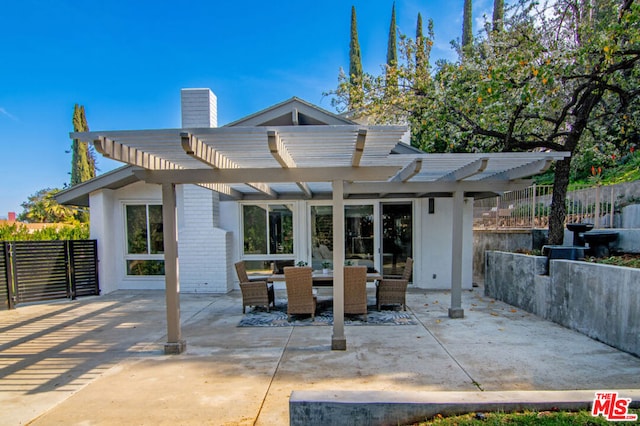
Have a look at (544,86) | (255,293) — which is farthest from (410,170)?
(544,86)

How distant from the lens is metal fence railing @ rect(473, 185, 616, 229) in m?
7.58

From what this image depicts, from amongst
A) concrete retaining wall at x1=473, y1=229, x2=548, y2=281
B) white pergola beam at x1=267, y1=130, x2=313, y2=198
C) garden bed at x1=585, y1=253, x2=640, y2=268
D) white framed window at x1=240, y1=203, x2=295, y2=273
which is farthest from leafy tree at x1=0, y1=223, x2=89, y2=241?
concrete retaining wall at x1=473, y1=229, x2=548, y2=281

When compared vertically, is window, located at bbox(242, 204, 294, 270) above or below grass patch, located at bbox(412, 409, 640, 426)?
above

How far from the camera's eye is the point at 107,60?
43.5 feet

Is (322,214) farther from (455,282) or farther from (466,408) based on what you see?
(466,408)

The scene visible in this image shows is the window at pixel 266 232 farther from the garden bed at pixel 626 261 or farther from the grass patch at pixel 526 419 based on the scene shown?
the grass patch at pixel 526 419

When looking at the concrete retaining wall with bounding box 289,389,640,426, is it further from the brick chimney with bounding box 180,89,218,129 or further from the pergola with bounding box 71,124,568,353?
the brick chimney with bounding box 180,89,218,129

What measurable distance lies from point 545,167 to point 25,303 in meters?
11.1

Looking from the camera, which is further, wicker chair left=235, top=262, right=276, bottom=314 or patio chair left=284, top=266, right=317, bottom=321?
wicker chair left=235, top=262, right=276, bottom=314

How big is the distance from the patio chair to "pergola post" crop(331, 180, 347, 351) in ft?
3.74

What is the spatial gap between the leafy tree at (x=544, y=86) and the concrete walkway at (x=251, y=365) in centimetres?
373

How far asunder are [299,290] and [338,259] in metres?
1.60

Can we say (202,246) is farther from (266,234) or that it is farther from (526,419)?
(526,419)

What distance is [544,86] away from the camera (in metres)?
6.49
